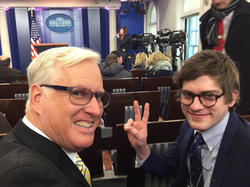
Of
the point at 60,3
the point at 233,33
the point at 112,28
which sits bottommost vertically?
the point at 233,33

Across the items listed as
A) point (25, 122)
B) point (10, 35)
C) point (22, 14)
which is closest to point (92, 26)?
point (22, 14)

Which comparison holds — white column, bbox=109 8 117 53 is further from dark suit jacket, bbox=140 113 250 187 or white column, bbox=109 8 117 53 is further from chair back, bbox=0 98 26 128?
dark suit jacket, bbox=140 113 250 187

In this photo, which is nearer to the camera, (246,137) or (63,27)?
(246,137)

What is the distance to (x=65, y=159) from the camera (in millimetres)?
742

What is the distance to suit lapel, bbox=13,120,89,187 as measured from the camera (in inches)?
27.3

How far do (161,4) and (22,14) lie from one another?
248 inches

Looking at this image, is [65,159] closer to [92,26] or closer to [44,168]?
[44,168]

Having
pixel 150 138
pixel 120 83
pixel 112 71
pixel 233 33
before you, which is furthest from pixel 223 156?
pixel 112 71

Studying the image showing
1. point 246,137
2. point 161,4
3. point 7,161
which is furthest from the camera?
point 161,4

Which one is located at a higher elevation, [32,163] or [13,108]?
[32,163]

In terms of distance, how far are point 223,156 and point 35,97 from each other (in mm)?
883

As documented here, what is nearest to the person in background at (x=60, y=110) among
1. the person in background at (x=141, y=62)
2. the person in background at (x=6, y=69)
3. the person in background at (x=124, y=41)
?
the person in background at (x=141, y=62)

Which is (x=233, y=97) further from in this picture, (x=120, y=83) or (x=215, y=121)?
(x=120, y=83)

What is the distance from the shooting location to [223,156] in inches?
37.3
